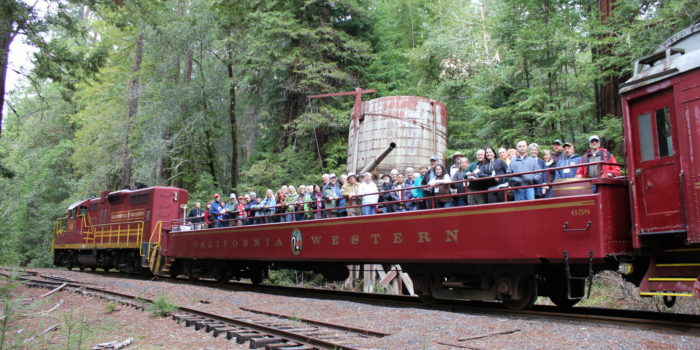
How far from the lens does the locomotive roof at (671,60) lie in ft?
21.6

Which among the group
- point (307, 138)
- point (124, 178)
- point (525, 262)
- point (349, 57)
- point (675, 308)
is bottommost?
point (675, 308)

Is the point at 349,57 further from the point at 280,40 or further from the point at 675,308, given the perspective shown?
the point at 675,308

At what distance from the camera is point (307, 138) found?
79.2ft

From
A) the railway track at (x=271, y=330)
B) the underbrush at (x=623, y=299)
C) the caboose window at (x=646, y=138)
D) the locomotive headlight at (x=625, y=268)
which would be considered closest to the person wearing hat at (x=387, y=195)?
the railway track at (x=271, y=330)

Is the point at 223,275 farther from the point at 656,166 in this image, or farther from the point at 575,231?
the point at 656,166

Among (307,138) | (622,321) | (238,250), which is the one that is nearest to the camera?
(622,321)

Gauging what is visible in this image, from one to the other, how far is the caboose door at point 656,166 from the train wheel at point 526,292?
7.12ft

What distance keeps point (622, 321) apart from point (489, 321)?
1.77 metres

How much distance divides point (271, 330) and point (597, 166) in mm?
5150

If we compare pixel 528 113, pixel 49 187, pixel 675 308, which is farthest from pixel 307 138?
pixel 49 187

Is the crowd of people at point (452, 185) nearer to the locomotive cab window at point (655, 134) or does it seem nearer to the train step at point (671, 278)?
the locomotive cab window at point (655, 134)

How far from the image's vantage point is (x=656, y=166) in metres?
6.77

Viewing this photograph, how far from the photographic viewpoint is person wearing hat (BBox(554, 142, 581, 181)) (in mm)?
7969

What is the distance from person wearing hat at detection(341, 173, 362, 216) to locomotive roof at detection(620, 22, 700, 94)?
18.4 ft
